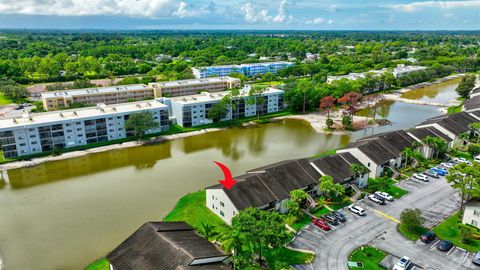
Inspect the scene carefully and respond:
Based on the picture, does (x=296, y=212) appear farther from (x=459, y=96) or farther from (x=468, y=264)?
(x=459, y=96)

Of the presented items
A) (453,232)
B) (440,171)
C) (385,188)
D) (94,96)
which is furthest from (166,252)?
(94,96)

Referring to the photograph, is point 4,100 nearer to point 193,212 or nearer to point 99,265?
point 193,212

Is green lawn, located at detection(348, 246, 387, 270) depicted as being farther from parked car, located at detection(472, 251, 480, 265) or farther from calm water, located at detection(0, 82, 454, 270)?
→ calm water, located at detection(0, 82, 454, 270)

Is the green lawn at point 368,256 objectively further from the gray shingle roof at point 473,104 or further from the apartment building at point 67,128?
the gray shingle roof at point 473,104

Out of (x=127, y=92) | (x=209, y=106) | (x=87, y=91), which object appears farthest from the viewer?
(x=127, y=92)

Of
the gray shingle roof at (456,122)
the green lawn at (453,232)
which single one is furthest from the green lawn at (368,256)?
the gray shingle roof at (456,122)

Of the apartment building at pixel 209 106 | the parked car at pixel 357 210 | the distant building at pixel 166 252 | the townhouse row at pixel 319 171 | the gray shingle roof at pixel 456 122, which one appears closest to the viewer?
the distant building at pixel 166 252
